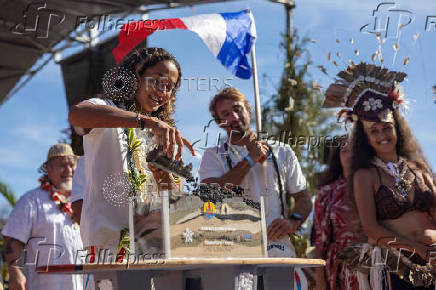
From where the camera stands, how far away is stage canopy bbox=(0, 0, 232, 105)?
6601 millimetres

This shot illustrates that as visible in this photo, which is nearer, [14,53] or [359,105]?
[359,105]

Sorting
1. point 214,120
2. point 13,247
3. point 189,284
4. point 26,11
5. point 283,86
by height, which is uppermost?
point 26,11

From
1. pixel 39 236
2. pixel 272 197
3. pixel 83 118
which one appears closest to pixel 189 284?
pixel 83 118

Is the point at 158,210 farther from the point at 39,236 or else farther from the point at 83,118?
the point at 39,236

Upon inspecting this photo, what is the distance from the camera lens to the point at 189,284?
7.49ft

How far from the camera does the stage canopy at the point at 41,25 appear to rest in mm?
6601

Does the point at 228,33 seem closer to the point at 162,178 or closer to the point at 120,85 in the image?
the point at 120,85

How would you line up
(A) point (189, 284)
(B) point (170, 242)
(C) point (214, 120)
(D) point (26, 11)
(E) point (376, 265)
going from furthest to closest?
(D) point (26, 11) → (C) point (214, 120) → (E) point (376, 265) → (A) point (189, 284) → (B) point (170, 242)

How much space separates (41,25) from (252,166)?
15.3 ft

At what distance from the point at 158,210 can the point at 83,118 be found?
1.49 feet

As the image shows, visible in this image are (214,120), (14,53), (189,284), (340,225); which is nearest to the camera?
(189,284)

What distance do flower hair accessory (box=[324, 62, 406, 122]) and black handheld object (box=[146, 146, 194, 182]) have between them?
5.86 feet

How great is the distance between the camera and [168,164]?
2.37 m

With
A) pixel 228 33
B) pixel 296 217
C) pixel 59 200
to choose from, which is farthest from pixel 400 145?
pixel 59 200
